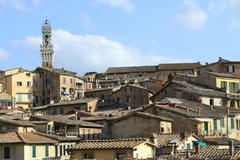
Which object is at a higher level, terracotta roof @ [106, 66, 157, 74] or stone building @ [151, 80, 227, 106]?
terracotta roof @ [106, 66, 157, 74]

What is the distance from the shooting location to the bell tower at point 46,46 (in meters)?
187

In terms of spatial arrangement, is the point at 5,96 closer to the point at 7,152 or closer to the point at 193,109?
the point at 193,109

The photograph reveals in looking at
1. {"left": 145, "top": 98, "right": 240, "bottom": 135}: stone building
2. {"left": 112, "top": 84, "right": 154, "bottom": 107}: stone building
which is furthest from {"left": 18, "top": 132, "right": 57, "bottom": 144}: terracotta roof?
{"left": 112, "top": 84, "right": 154, "bottom": 107}: stone building

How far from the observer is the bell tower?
614 feet

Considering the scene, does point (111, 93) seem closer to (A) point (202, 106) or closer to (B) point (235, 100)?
(B) point (235, 100)

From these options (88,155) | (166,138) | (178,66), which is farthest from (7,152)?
(178,66)

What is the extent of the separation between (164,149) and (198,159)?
1369 cm

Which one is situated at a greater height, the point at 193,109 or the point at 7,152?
the point at 193,109

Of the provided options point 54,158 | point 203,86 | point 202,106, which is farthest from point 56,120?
point 203,86

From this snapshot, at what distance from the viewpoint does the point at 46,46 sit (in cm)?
19012

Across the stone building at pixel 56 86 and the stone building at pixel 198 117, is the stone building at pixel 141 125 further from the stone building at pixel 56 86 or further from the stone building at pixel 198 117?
the stone building at pixel 56 86

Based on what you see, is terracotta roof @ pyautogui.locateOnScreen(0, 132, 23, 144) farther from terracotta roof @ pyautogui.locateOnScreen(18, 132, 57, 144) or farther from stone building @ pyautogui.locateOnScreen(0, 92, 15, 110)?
stone building @ pyautogui.locateOnScreen(0, 92, 15, 110)

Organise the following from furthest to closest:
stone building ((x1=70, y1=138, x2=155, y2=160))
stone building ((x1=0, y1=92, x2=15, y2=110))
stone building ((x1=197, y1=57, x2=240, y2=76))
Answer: stone building ((x1=0, y1=92, x2=15, y2=110)) → stone building ((x1=197, y1=57, x2=240, y2=76)) → stone building ((x1=70, y1=138, x2=155, y2=160))

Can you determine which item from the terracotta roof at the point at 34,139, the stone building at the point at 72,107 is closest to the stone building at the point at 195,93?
the stone building at the point at 72,107
